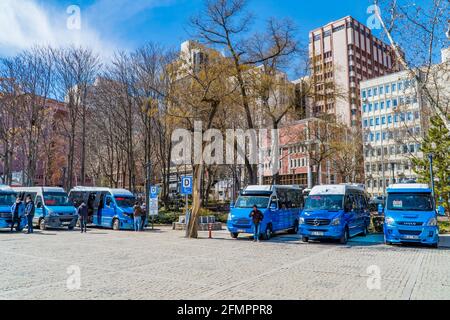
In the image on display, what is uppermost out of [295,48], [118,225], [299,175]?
[295,48]

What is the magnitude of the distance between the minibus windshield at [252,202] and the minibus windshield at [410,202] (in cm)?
595

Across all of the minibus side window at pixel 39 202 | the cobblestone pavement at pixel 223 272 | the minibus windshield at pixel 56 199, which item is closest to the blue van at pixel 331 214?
the cobblestone pavement at pixel 223 272

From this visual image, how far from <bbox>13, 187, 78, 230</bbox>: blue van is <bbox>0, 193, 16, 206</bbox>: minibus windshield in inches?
55.3

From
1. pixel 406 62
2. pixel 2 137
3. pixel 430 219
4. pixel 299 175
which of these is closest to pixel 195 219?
pixel 430 219

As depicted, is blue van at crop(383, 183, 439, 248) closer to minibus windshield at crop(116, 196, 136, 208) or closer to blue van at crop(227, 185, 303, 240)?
blue van at crop(227, 185, 303, 240)

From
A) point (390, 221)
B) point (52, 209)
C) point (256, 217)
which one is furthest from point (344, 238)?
point (52, 209)

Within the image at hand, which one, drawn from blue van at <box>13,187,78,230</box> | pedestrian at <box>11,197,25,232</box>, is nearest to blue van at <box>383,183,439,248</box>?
blue van at <box>13,187,78,230</box>

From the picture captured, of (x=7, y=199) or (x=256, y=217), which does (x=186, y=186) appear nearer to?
(x=256, y=217)

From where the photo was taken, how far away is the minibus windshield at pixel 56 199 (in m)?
24.7

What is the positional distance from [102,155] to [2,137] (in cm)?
1111

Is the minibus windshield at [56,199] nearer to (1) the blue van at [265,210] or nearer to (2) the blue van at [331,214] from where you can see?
(1) the blue van at [265,210]

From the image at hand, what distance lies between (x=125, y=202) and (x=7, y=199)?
23.6 ft

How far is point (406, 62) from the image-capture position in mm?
19219
